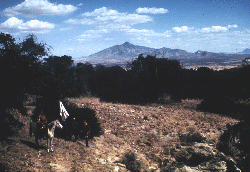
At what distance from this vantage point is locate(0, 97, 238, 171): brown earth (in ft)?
29.7

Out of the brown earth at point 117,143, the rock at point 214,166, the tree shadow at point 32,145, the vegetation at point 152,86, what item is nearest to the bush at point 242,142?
the rock at point 214,166

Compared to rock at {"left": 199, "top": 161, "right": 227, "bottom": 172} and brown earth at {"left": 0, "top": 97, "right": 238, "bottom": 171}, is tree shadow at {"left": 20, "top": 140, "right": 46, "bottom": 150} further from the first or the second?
rock at {"left": 199, "top": 161, "right": 227, "bottom": 172}

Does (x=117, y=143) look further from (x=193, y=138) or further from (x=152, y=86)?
(x=152, y=86)

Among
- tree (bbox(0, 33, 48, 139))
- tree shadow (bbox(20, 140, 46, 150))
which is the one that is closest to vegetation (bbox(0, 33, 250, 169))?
tree shadow (bbox(20, 140, 46, 150))

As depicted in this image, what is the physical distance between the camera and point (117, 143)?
1431 cm

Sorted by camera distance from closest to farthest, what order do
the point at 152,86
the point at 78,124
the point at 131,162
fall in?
the point at 131,162
the point at 78,124
the point at 152,86

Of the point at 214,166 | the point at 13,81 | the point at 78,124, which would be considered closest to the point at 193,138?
the point at 214,166

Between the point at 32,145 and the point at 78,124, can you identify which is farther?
the point at 78,124

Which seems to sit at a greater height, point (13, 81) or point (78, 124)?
point (13, 81)

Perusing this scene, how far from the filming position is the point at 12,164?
795cm

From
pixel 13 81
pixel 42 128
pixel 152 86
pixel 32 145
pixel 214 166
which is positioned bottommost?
pixel 214 166

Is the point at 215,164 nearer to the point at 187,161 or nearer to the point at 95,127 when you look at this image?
the point at 187,161

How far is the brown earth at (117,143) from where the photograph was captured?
9.06 metres

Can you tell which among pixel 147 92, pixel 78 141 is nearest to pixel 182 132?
pixel 78 141
